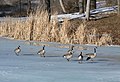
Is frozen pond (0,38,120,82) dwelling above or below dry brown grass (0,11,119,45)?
below

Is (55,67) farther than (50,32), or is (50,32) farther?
(50,32)

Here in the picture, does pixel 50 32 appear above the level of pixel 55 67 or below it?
above

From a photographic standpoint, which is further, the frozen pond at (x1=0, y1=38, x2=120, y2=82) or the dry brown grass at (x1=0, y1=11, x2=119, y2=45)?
the dry brown grass at (x1=0, y1=11, x2=119, y2=45)

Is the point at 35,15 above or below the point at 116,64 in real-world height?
above

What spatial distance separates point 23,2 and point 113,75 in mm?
42132

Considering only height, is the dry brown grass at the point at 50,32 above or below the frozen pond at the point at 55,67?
above

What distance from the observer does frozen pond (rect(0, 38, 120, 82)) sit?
309 inches

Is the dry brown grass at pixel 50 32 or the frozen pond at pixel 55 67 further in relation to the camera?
the dry brown grass at pixel 50 32

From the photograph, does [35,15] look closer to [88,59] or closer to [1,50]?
[1,50]

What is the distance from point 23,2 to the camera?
4984 centimetres

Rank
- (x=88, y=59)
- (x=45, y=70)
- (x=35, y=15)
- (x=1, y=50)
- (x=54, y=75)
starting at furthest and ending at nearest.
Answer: (x=35, y=15), (x=1, y=50), (x=88, y=59), (x=45, y=70), (x=54, y=75)

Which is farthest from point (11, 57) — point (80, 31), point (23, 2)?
point (23, 2)

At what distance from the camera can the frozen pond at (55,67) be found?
7.86 m

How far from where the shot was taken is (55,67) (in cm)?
926
